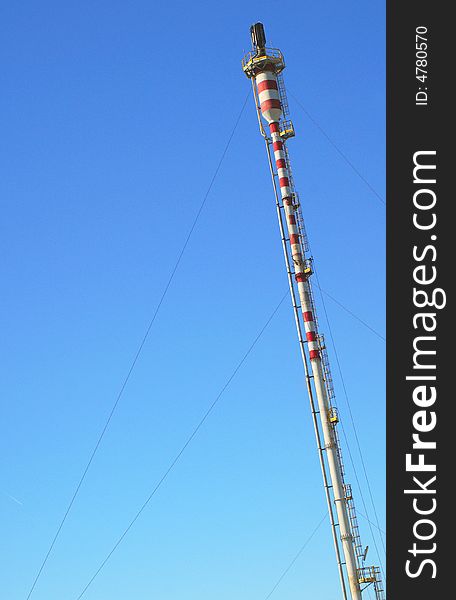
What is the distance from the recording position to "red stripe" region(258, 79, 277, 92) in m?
43.1

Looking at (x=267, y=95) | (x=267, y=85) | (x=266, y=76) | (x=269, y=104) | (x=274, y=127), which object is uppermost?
(x=266, y=76)

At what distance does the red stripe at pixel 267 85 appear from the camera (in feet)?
141

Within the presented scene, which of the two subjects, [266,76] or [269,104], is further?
[266,76]

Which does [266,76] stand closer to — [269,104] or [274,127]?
[269,104]

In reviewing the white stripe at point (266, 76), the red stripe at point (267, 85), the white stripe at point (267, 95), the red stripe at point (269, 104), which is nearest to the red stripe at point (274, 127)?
the red stripe at point (269, 104)

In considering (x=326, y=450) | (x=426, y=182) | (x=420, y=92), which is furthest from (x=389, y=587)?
(x=326, y=450)

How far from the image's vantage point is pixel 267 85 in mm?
43094

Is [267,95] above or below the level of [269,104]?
above

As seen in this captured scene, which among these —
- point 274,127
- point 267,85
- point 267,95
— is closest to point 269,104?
point 267,95

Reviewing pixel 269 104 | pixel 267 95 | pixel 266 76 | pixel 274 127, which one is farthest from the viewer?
pixel 266 76

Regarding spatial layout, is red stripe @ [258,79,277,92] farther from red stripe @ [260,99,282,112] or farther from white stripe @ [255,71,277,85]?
red stripe @ [260,99,282,112]

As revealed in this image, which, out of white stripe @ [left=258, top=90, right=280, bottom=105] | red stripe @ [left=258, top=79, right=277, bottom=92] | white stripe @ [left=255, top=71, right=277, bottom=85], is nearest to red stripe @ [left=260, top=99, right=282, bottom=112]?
white stripe @ [left=258, top=90, right=280, bottom=105]

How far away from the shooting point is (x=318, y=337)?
40.7m

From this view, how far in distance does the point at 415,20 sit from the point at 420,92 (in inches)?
71.6
